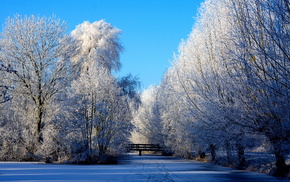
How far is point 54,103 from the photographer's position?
20.5 metres

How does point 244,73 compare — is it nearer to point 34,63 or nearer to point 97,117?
point 97,117

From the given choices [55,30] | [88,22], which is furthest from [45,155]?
[88,22]

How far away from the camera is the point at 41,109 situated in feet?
64.0

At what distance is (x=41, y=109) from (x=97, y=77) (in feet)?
14.9

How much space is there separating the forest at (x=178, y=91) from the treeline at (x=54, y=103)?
0.06 metres

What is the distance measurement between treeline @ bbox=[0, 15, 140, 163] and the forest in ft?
0.19

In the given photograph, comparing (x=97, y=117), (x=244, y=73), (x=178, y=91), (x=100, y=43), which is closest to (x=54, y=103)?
(x=97, y=117)

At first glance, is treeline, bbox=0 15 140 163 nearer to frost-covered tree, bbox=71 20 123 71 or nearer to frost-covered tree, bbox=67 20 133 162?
frost-covered tree, bbox=67 20 133 162

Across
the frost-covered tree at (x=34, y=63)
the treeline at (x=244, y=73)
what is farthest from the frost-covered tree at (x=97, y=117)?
the treeline at (x=244, y=73)

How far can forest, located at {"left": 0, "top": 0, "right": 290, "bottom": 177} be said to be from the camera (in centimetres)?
798

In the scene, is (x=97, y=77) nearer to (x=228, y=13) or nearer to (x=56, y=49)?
(x=56, y=49)

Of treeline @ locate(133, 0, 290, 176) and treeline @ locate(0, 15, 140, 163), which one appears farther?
treeline @ locate(0, 15, 140, 163)

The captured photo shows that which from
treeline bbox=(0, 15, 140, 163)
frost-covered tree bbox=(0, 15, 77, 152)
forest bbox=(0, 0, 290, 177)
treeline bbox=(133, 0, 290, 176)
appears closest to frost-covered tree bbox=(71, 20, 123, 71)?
forest bbox=(0, 0, 290, 177)

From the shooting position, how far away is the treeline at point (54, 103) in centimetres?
1641
